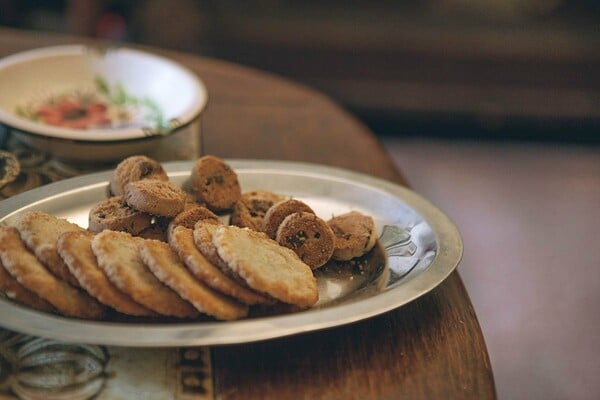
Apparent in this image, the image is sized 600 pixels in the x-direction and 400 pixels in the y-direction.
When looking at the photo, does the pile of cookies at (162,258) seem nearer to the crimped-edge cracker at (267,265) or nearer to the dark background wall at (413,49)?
the crimped-edge cracker at (267,265)

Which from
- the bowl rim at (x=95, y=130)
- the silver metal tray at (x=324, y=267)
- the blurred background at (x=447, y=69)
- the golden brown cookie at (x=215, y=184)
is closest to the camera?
the silver metal tray at (x=324, y=267)

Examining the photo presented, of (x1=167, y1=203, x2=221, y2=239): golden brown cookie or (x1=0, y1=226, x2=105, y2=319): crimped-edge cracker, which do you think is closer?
(x1=0, y1=226, x2=105, y2=319): crimped-edge cracker

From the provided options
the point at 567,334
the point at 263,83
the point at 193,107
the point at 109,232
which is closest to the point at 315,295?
the point at 109,232

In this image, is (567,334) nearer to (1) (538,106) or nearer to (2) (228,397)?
(1) (538,106)

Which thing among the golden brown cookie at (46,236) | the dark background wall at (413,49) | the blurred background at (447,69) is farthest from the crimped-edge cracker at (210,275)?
the dark background wall at (413,49)

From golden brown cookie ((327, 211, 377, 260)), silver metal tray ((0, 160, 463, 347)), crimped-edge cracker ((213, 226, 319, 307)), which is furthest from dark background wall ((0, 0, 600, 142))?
crimped-edge cracker ((213, 226, 319, 307))

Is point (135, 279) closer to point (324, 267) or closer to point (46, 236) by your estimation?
point (46, 236)

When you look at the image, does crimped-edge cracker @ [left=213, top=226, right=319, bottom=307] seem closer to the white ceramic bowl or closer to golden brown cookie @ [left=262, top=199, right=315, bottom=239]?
golden brown cookie @ [left=262, top=199, right=315, bottom=239]
